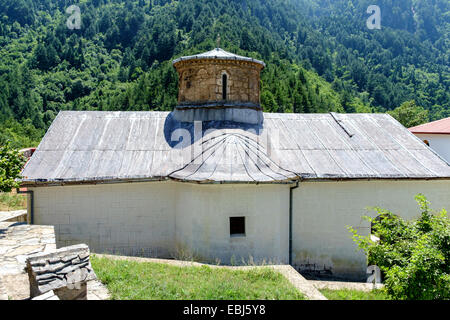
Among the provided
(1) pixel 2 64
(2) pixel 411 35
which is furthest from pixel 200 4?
(2) pixel 411 35

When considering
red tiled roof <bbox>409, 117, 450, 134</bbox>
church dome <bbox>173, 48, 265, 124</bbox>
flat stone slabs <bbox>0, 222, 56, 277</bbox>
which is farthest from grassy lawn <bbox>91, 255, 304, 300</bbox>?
red tiled roof <bbox>409, 117, 450, 134</bbox>

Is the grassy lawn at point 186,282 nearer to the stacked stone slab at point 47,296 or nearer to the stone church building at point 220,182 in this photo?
the stacked stone slab at point 47,296

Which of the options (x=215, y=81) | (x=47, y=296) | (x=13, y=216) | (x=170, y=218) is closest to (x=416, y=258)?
(x=47, y=296)

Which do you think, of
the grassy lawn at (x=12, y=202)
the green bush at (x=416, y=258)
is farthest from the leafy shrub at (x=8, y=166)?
the grassy lawn at (x=12, y=202)

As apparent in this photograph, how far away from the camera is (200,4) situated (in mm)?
93500

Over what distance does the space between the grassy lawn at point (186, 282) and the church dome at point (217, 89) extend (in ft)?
22.4

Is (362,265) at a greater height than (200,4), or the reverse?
(200,4)

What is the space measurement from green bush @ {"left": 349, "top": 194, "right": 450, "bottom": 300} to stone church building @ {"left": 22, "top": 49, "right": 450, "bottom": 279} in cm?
365

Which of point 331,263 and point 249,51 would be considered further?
point 249,51

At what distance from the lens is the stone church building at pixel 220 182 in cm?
1056

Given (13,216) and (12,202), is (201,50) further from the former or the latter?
(13,216)

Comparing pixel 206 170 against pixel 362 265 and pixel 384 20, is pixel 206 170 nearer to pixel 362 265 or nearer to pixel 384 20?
pixel 362 265

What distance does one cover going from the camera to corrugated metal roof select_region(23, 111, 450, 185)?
11023 millimetres

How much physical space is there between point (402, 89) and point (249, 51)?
40.9m
